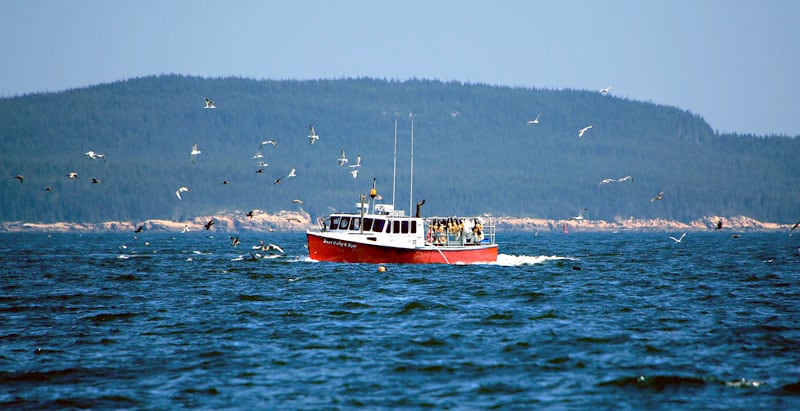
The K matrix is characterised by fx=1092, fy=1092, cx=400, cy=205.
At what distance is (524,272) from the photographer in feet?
216

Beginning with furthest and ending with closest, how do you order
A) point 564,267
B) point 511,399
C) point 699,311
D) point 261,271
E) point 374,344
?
point 564,267 < point 261,271 < point 699,311 < point 374,344 < point 511,399

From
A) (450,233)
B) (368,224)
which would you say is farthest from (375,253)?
(450,233)

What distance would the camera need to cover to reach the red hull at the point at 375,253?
207 ft

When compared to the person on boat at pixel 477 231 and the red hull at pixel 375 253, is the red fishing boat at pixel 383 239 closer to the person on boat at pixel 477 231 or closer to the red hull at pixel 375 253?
the red hull at pixel 375 253

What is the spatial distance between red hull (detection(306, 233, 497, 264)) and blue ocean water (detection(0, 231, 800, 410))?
4.41 m

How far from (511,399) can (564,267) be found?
160 ft

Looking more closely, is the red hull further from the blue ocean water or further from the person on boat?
the blue ocean water

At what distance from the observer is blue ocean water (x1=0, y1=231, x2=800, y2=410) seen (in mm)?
26266

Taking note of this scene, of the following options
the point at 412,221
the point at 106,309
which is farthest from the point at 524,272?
the point at 106,309

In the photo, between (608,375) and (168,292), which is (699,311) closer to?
(608,375)

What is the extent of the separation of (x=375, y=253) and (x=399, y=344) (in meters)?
30.2

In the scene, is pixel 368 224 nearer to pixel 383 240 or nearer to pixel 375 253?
pixel 383 240

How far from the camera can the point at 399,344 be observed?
109ft

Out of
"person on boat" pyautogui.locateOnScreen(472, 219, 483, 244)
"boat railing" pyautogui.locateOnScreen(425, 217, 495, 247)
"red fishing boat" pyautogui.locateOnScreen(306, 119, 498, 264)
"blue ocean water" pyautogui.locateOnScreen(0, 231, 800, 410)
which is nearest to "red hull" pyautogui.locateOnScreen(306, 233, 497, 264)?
"red fishing boat" pyautogui.locateOnScreen(306, 119, 498, 264)
